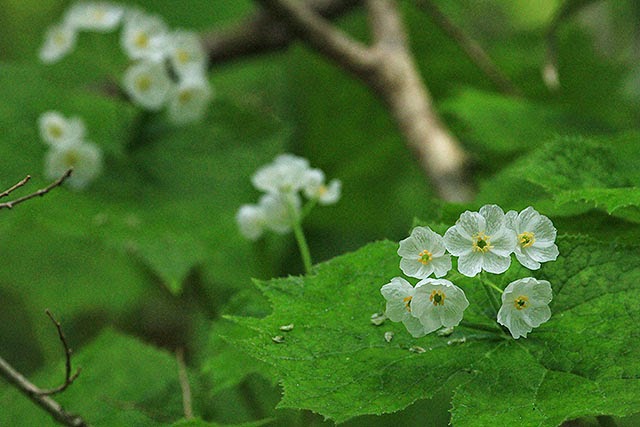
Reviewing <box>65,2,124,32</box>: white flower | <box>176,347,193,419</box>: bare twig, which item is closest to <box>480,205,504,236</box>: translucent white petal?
<box>176,347,193,419</box>: bare twig

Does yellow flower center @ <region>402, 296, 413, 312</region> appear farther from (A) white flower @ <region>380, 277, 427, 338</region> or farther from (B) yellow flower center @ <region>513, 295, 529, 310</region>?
(B) yellow flower center @ <region>513, 295, 529, 310</region>

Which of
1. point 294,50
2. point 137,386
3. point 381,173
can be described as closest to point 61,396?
point 137,386

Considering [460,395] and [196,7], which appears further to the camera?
[196,7]

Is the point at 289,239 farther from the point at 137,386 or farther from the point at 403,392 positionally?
the point at 403,392

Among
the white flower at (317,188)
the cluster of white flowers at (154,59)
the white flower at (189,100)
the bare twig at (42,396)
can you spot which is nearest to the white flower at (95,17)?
the cluster of white flowers at (154,59)

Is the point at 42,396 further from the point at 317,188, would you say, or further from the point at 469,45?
the point at 469,45

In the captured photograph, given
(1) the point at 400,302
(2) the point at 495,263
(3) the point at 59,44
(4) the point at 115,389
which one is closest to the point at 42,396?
(4) the point at 115,389
